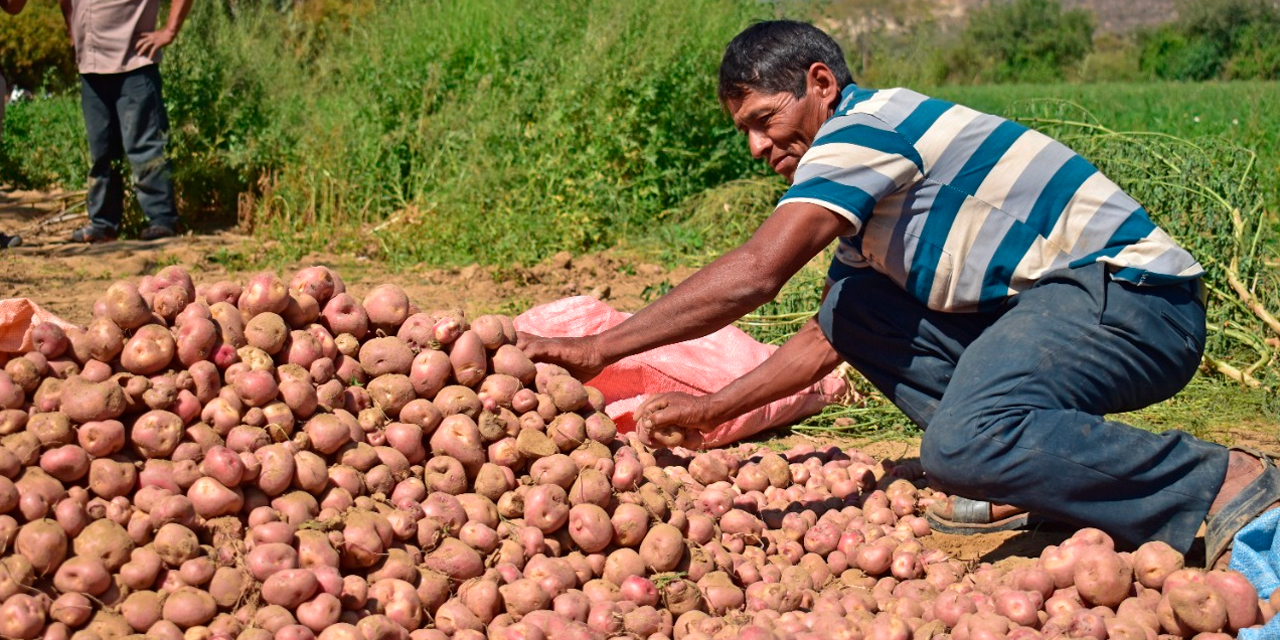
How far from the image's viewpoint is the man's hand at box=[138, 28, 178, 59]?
6777 mm

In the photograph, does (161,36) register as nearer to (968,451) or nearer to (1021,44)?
(968,451)

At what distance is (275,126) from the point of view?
7863 mm

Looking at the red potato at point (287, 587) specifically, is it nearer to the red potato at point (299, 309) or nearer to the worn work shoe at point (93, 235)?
the red potato at point (299, 309)

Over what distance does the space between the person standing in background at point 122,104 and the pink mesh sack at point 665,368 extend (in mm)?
4070

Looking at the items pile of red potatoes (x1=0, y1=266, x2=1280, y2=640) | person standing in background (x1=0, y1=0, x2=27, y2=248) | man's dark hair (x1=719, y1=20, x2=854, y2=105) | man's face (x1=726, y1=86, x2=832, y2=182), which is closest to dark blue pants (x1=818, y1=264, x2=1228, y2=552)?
pile of red potatoes (x1=0, y1=266, x2=1280, y2=640)

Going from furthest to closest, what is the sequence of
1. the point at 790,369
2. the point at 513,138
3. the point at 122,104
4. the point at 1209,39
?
the point at 1209,39 < the point at 513,138 < the point at 122,104 < the point at 790,369

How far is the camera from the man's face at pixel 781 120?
287 cm

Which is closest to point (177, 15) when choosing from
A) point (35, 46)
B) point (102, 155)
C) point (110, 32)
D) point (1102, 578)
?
point (110, 32)

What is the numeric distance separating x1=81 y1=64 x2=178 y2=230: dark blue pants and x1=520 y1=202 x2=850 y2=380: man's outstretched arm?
5.23m

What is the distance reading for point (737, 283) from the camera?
8.59 ft

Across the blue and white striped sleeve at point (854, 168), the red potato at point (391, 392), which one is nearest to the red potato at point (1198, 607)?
the blue and white striped sleeve at point (854, 168)

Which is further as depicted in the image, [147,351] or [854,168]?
[854,168]

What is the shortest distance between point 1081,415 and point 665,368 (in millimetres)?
1592

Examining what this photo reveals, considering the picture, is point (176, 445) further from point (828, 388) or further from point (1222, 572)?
point (828, 388)
